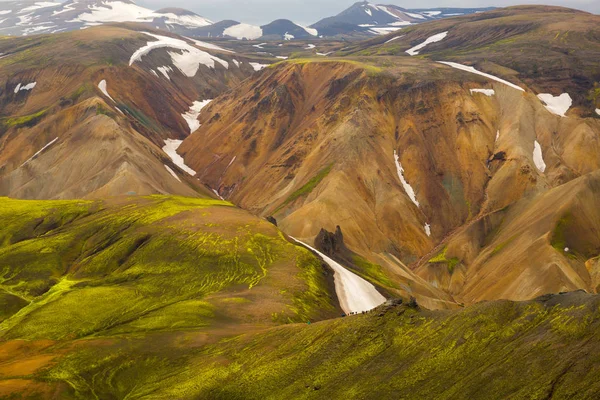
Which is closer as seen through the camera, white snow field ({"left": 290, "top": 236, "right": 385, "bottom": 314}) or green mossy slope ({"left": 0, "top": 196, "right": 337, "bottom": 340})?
green mossy slope ({"left": 0, "top": 196, "right": 337, "bottom": 340})

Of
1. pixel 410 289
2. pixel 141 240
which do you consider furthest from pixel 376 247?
pixel 141 240

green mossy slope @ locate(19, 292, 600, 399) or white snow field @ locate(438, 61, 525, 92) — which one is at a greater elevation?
white snow field @ locate(438, 61, 525, 92)

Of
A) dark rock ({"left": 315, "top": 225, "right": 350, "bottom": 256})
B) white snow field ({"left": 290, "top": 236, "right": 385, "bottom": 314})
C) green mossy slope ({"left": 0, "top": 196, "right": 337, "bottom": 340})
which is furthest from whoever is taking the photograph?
dark rock ({"left": 315, "top": 225, "right": 350, "bottom": 256})

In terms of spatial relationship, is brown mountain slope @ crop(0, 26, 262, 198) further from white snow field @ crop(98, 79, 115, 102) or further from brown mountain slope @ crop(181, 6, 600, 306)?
brown mountain slope @ crop(181, 6, 600, 306)

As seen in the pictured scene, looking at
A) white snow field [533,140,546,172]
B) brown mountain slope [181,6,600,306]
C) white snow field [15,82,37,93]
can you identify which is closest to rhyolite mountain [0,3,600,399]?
brown mountain slope [181,6,600,306]

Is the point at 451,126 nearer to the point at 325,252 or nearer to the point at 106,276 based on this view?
the point at 325,252

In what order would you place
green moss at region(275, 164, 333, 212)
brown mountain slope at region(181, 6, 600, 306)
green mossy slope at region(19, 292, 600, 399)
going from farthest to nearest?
green moss at region(275, 164, 333, 212) < brown mountain slope at region(181, 6, 600, 306) < green mossy slope at region(19, 292, 600, 399)

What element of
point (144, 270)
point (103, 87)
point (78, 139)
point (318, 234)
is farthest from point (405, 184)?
point (103, 87)

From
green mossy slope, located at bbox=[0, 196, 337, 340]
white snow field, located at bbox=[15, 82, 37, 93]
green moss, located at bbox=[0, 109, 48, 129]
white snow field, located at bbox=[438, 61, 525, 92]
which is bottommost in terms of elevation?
green mossy slope, located at bbox=[0, 196, 337, 340]
